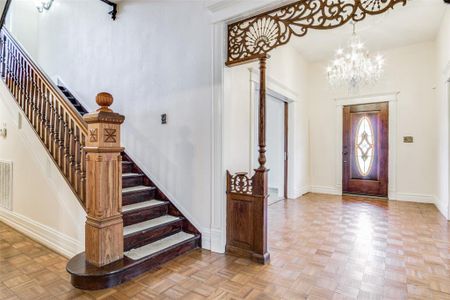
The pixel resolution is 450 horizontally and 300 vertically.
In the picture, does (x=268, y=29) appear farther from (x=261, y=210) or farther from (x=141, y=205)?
(x=141, y=205)

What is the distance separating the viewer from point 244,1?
258 centimetres

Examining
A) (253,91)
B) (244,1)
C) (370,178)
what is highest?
(244,1)

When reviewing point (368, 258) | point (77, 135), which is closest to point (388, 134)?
point (368, 258)

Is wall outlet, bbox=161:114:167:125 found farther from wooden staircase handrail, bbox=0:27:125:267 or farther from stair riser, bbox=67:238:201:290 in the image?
stair riser, bbox=67:238:201:290

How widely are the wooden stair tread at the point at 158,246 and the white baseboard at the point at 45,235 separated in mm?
555

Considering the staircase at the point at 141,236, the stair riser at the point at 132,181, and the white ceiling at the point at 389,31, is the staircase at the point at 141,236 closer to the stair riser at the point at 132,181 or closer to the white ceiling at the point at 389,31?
the stair riser at the point at 132,181

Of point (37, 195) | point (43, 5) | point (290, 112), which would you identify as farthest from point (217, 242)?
point (43, 5)

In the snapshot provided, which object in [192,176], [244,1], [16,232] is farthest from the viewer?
[16,232]

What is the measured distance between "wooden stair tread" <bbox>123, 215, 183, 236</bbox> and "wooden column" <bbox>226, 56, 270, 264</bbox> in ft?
2.28

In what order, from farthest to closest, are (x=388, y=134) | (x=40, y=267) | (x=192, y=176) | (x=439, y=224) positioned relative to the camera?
(x=388, y=134), (x=439, y=224), (x=192, y=176), (x=40, y=267)

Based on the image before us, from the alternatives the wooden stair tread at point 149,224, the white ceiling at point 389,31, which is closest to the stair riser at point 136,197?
the wooden stair tread at point 149,224

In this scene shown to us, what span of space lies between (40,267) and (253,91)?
3.27 metres

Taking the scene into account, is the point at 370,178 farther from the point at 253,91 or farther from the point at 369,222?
the point at 253,91

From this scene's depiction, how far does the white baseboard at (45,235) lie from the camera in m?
2.65
